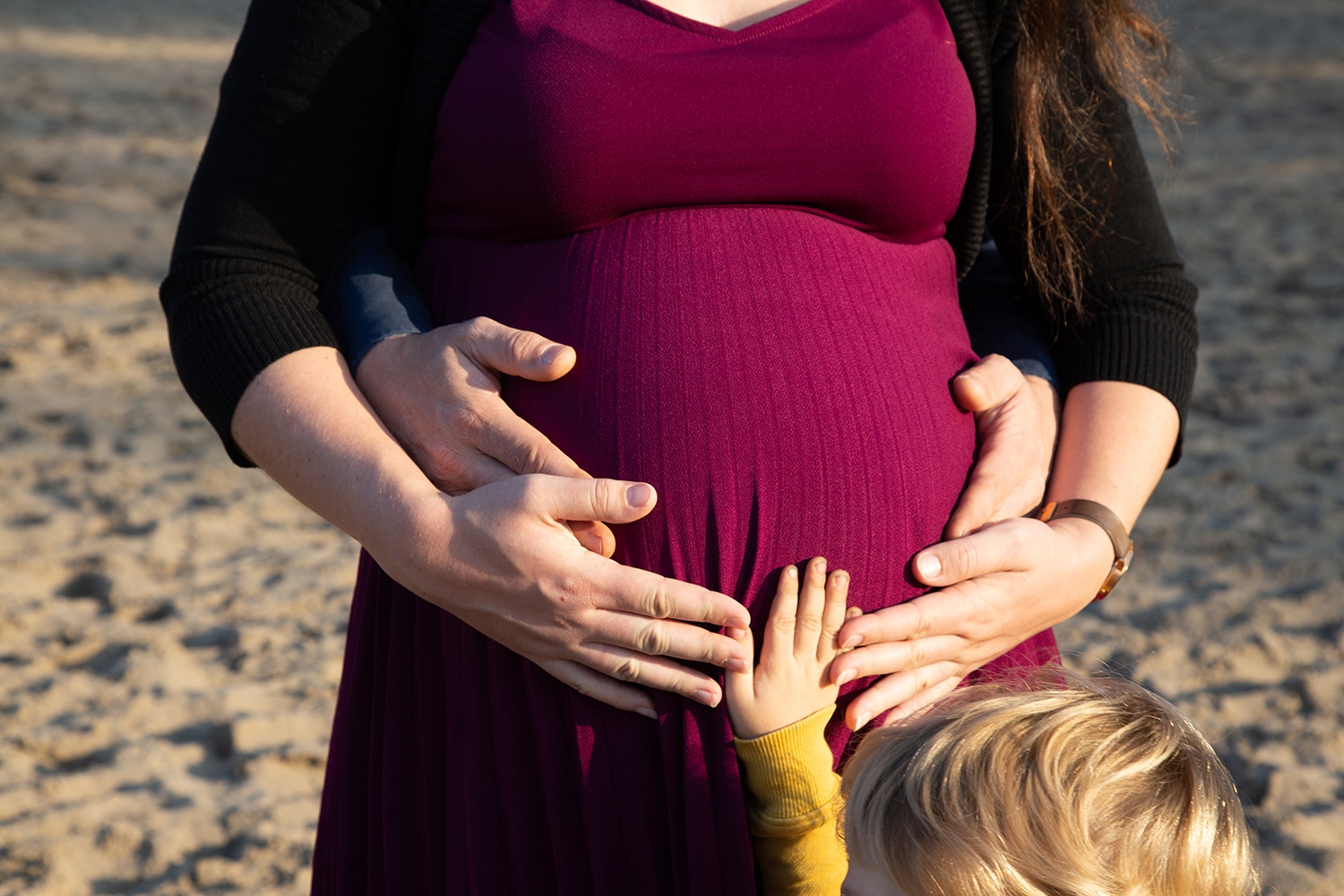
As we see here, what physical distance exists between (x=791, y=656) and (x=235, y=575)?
319 centimetres

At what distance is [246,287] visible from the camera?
3.93ft

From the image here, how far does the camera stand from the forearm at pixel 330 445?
114cm

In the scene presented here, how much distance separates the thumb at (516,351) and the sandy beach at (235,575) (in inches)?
32.5

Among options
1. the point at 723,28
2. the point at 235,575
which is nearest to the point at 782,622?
the point at 723,28

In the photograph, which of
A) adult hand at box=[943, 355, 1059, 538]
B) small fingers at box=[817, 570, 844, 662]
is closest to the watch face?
adult hand at box=[943, 355, 1059, 538]

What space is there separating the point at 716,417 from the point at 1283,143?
8.40 m

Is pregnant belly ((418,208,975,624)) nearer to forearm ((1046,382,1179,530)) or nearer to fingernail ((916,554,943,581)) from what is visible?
fingernail ((916,554,943,581))

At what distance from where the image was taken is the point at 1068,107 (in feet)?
4.39

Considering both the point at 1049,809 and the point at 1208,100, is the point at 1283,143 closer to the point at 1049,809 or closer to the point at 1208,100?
the point at 1208,100

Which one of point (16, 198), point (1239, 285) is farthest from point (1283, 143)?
point (16, 198)

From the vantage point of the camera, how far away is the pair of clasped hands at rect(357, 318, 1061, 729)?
3.56ft

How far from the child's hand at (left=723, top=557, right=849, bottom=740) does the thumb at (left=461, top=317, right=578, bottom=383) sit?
295 mm

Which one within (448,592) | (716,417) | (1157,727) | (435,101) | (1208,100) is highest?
(435,101)

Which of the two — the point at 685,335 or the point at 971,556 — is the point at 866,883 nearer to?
the point at 971,556
